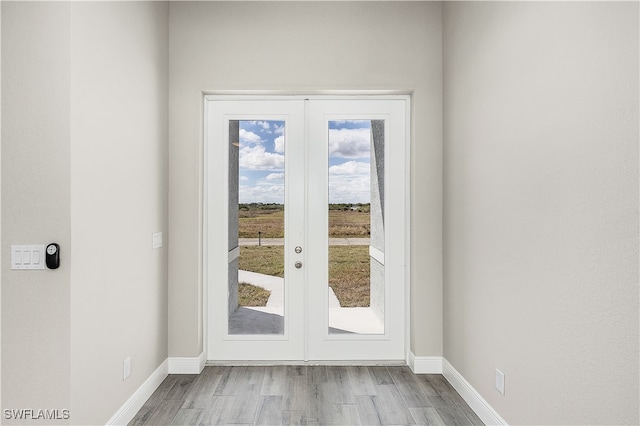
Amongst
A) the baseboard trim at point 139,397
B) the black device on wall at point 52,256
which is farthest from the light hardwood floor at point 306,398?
the black device on wall at point 52,256

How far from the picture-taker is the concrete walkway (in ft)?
11.1

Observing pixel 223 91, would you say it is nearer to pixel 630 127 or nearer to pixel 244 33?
pixel 244 33

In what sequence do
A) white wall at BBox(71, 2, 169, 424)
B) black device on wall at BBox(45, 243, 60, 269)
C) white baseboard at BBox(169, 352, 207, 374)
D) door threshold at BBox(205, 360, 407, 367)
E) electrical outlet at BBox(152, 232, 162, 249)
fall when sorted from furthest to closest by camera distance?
door threshold at BBox(205, 360, 407, 367)
white baseboard at BBox(169, 352, 207, 374)
electrical outlet at BBox(152, 232, 162, 249)
white wall at BBox(71, 2, 169, 424)
black device on wall at BBox(45, 243, 60, 269)

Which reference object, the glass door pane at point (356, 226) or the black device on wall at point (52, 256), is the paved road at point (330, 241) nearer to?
the glass door pane at point (356, 226)

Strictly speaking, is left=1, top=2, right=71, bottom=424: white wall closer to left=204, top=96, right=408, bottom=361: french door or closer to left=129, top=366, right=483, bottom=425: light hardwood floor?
left=129, top=366, right=483, bottom=425: light hardwood floor

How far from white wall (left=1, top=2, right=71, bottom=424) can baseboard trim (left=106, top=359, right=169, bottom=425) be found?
562 millimetres

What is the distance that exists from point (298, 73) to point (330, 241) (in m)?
1.41

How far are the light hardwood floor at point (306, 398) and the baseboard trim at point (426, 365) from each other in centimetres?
7

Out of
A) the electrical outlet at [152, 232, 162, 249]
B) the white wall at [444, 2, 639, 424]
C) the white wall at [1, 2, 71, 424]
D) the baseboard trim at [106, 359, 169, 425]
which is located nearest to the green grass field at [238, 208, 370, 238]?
the electrical outlet at [152, 232, 162, 249]

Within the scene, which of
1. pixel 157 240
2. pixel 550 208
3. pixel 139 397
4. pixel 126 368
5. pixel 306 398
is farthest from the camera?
pixel 157 240

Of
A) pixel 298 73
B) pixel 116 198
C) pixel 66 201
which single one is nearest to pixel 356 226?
pixel 298 73

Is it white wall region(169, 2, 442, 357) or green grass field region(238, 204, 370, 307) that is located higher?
white wall region(169, 2, 442, 357)

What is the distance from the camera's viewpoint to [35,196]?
1.87 metres

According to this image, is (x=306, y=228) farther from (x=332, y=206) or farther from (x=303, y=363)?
(x=303, y=363)
